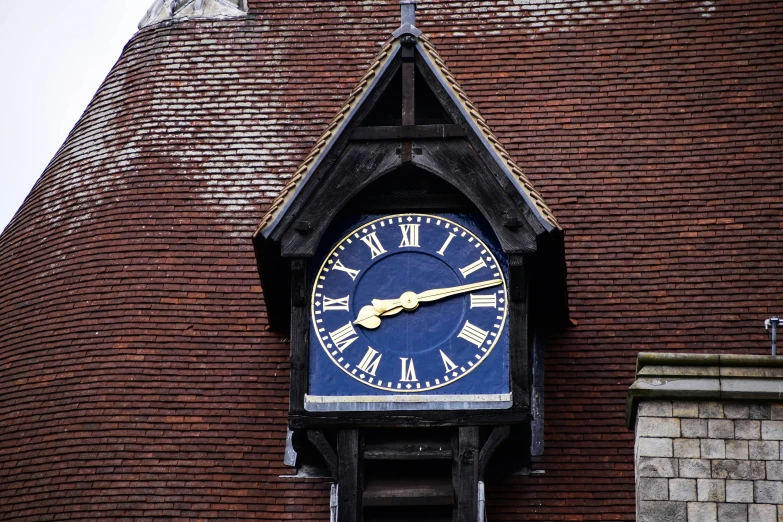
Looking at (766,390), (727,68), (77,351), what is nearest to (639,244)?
(727,68)

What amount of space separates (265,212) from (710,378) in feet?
18.3

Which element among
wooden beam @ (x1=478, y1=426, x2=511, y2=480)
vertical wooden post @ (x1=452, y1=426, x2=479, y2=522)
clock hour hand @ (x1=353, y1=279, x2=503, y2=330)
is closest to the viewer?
vertical wooden post @ (x1=452, y1=426, x2=479, y2=522)

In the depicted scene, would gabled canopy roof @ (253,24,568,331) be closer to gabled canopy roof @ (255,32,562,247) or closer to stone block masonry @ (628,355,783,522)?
gabled canopy roof @ (255,32,562,247)

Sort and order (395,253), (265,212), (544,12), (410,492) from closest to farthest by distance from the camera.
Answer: (410,492)
(395,253)
(265,212)
(544,12)

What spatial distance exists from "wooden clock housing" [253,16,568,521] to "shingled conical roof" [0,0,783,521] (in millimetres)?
782

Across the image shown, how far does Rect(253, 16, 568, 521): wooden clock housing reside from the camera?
15.0 metres

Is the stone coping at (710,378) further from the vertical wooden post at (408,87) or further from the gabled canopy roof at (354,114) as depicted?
the vertical wooden post at (408,87)

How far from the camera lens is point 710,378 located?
13758 millimetres

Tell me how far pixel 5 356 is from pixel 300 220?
377cm

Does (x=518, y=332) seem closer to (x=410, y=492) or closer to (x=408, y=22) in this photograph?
(x=410, y=492)

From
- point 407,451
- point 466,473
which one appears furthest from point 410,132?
point 466,473

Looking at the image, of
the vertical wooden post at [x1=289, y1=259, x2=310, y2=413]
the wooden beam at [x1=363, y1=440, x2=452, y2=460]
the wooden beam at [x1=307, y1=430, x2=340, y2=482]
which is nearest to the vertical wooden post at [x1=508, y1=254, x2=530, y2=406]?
the wooden beam at [x1=363, y1=440, x2=452, y2=460]

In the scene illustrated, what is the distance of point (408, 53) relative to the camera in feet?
51.5

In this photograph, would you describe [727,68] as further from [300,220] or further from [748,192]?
[300,220]
